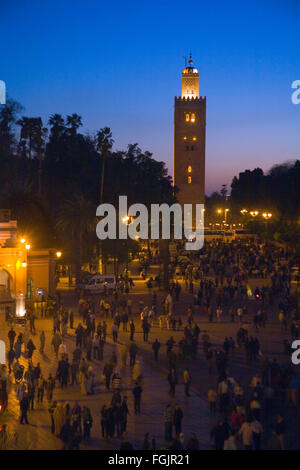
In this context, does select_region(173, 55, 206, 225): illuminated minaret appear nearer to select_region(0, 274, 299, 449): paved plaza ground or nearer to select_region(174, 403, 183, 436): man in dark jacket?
select_region(0, 274, 299, 449): paved plaza ground

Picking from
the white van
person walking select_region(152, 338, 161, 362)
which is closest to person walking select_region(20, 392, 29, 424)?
person walking select_region(152, 338, 161, 362)

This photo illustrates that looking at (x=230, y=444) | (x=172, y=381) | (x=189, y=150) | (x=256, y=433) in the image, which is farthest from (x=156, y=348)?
(x=189, y=150)

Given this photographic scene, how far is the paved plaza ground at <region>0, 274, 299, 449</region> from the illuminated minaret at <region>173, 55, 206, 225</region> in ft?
247

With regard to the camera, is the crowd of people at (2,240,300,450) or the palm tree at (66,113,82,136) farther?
the palm tree at (66,113,82,136)

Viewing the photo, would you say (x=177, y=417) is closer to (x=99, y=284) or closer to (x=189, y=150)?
(x=99, y=284)

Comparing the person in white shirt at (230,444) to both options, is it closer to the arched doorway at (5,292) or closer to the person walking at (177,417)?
the person walking at (177,417)

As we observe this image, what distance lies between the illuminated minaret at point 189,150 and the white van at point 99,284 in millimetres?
64059

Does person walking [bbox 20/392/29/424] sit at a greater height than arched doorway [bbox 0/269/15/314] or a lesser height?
lesser

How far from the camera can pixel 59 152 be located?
202 feet

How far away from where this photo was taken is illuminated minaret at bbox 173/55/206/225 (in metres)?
101

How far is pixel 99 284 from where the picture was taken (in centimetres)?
3709

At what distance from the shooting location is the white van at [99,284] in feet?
120

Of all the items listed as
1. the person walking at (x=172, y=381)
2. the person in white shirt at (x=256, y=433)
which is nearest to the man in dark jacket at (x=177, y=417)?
the person in white shirt at (x=256, y=433)
